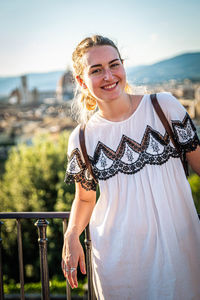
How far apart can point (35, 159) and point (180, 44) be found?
2134 cm

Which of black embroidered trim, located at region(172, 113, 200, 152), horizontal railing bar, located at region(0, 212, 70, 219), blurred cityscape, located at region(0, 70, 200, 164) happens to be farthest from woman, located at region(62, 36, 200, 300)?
blurred cityscape, located at region(0, 70, 200, 164)

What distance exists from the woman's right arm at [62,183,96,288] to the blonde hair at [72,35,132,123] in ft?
1.26

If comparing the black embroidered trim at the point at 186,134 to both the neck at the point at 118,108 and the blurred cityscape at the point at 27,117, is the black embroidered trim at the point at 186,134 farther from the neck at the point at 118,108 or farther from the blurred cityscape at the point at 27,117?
the blurred cityscape at the point at 27,117

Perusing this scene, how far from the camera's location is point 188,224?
4.23 feet

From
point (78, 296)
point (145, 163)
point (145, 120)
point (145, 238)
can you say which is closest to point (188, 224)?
point (145, 238)

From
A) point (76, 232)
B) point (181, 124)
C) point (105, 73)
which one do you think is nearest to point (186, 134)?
point (181, 124)

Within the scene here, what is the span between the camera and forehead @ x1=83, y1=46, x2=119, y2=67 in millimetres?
1318

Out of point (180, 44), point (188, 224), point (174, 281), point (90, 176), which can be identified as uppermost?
point (180, 44)

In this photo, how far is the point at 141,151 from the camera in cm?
130

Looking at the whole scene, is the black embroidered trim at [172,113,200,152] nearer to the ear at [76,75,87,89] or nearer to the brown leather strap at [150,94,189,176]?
the brown leather strap at [150,94,189,176]

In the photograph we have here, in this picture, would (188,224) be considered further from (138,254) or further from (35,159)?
(35,159)

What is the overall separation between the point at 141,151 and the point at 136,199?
0.21 metres

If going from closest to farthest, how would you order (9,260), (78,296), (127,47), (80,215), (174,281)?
(174,281)
(80,215)
(127,47)
(78,296)
(9,260)

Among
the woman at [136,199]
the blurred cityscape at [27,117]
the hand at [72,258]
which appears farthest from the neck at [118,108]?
the blurred cityscape at [27,117]
